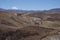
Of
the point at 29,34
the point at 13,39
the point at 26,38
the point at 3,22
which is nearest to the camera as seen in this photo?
the point at 13,39

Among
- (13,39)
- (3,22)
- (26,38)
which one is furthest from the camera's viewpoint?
(3,22)

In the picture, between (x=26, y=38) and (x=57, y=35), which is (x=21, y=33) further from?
(x=57, y=35)

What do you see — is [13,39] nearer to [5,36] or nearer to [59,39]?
[5,36]

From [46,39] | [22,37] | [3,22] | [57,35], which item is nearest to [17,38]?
[22,37]

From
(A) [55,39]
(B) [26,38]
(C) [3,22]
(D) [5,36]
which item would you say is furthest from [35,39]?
(C) [3,22]

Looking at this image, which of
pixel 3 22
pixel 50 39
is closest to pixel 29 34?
pixel 50 39

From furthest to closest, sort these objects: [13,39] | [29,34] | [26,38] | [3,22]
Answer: [3,22], [29,34], [26,38], [13,39]

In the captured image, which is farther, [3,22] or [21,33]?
[3,22]

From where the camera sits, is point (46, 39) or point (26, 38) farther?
point (26, 38)
